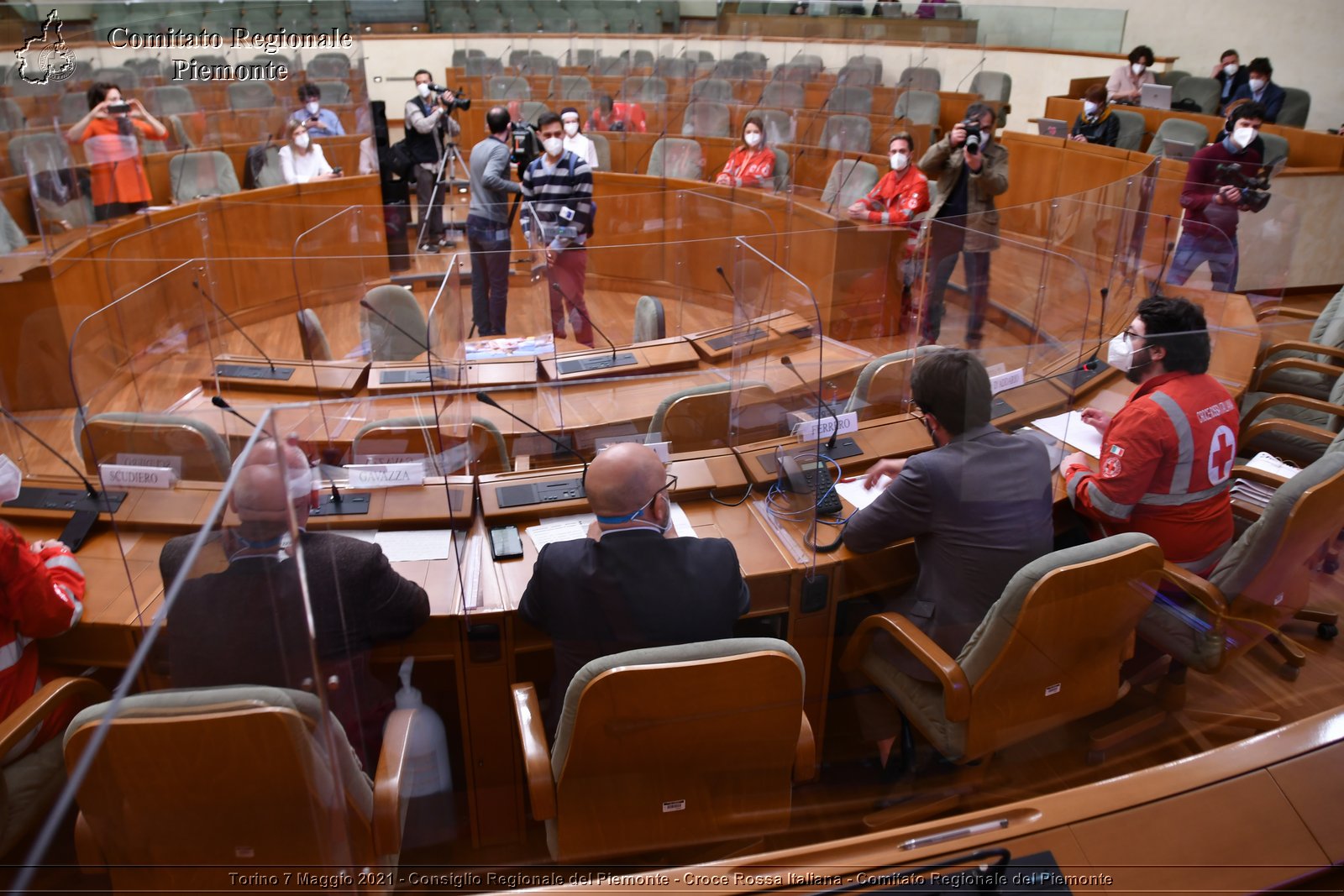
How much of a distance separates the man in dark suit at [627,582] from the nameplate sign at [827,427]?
2.59ft

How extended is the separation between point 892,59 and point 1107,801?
959 centimetres

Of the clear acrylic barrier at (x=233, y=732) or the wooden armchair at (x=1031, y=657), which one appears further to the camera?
the wooden armchair at (x=1031, y=657)

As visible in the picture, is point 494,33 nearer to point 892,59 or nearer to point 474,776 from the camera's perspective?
point 892,59

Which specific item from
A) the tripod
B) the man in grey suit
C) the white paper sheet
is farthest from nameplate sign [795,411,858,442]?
the tripod

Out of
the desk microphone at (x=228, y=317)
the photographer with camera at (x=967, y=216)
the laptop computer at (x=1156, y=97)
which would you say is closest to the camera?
the desk microphone at (x=228, y=317)

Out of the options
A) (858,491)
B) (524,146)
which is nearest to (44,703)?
(858,491)

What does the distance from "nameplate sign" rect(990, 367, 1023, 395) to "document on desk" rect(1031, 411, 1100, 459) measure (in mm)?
149

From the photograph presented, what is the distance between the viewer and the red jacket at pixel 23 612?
200 cm

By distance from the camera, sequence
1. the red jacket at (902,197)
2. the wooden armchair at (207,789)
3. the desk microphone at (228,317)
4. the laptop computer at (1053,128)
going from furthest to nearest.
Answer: the laptop computer at (1053,128)
the red jacket at (902,197)
the desk microphone at (228,317)
the wooden armchair at (207,789)

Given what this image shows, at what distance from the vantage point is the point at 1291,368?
391 centimetres

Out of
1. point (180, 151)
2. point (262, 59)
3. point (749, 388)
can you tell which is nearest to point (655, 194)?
point (180, 151)

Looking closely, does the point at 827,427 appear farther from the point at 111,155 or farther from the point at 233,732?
the point at 111,155

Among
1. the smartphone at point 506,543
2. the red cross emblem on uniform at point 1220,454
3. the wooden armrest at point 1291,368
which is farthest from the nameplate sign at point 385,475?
the wooden armrest at point 1291,368

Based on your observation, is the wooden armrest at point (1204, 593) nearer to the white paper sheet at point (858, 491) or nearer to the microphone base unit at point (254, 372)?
the white paper sheet at point (858, 491)
